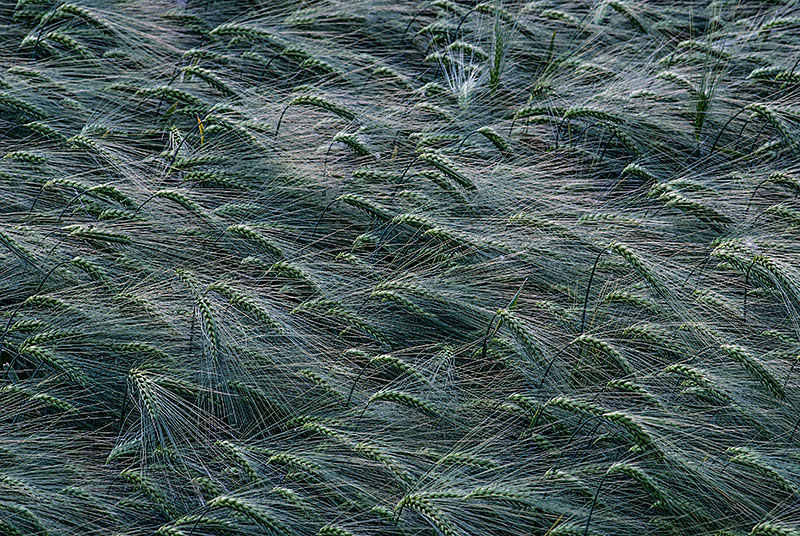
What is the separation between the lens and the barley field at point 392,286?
89.5 inches

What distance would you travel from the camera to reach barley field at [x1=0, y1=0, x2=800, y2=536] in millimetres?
2273

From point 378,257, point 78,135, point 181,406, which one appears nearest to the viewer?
point 181,406

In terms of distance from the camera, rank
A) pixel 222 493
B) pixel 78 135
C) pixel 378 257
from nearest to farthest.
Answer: pixel 222 493
pixel 378 257
pixel 78 135

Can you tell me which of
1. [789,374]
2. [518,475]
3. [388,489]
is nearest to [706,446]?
[789,374]

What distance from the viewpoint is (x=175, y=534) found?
2145 millimetres

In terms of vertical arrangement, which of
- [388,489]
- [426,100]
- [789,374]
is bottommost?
[388,489]

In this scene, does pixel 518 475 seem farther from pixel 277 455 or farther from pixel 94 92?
pixel 94 92

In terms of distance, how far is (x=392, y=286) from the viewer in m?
2.79

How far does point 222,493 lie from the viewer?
7.59ft

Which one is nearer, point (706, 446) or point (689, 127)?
point (706, 446)

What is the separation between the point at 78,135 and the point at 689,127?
2.65 m

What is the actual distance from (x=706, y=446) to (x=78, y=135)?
8.76ft

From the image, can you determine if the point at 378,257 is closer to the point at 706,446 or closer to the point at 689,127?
the point at 706,446

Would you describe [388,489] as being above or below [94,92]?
below
